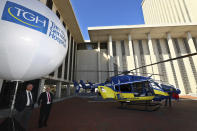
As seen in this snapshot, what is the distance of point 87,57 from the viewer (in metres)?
22.1

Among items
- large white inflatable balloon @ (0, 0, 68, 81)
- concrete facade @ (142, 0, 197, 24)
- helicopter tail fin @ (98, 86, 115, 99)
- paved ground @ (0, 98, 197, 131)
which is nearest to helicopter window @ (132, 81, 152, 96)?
paved ground @ (0, 98, 197, 131)

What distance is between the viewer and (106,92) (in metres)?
6.63

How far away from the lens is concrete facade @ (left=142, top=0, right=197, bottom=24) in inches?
823

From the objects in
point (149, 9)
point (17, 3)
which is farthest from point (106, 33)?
point (149, 9)

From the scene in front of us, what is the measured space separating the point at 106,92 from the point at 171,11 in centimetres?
3292

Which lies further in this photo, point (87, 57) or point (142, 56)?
point (87, 57)

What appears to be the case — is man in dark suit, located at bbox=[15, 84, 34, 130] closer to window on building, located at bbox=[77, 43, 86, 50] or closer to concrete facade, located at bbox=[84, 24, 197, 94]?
concrete facade, located at bbox=[84, 24, 197, 94]

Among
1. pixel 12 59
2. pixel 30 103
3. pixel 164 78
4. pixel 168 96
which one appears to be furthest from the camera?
pixel 164 78

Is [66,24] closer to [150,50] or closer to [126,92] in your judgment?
[126,92]

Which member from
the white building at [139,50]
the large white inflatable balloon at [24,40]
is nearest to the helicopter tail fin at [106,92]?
the large white inflatable balloon at [24,40]

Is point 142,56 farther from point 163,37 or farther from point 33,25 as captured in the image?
point 33,25

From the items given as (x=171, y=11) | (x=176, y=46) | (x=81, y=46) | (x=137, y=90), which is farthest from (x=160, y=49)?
(x=81, y=46)

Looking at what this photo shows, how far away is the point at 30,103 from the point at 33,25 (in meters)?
2.18

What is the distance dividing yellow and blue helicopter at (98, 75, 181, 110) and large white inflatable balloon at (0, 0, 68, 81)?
531cm
